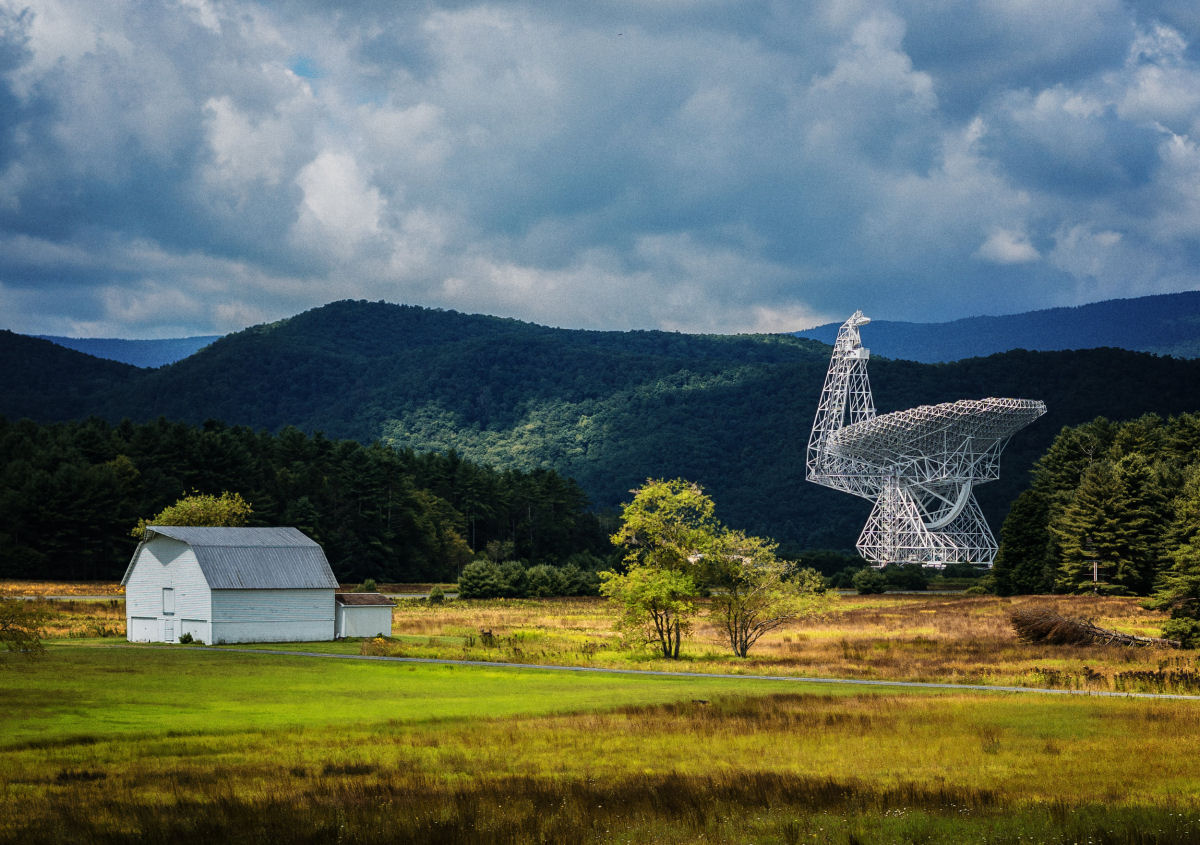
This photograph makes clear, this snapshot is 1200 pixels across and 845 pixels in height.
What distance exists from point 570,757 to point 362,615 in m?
32.1

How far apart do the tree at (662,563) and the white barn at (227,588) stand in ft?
43.9

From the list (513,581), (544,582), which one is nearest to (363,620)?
(513,581)

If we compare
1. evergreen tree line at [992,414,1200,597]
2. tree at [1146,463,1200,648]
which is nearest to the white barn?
tree at [1146,463,1200,648]

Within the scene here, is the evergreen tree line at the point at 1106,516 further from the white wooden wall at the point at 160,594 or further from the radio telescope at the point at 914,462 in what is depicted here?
the white wooden wall at the point at 160,594

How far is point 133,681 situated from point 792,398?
166594 mm

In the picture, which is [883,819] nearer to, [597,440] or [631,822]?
[631,822]

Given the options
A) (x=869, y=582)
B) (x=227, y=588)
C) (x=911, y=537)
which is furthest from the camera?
(x=911, y=537)

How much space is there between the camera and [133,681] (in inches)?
1112

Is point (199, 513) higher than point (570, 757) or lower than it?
higher

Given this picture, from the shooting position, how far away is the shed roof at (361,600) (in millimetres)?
48562

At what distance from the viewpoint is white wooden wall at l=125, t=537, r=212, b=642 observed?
45.7m

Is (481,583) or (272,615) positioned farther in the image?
(481,583)

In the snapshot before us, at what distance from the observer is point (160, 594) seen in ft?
155

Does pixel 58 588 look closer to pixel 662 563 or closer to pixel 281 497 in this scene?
pixel 281 497
